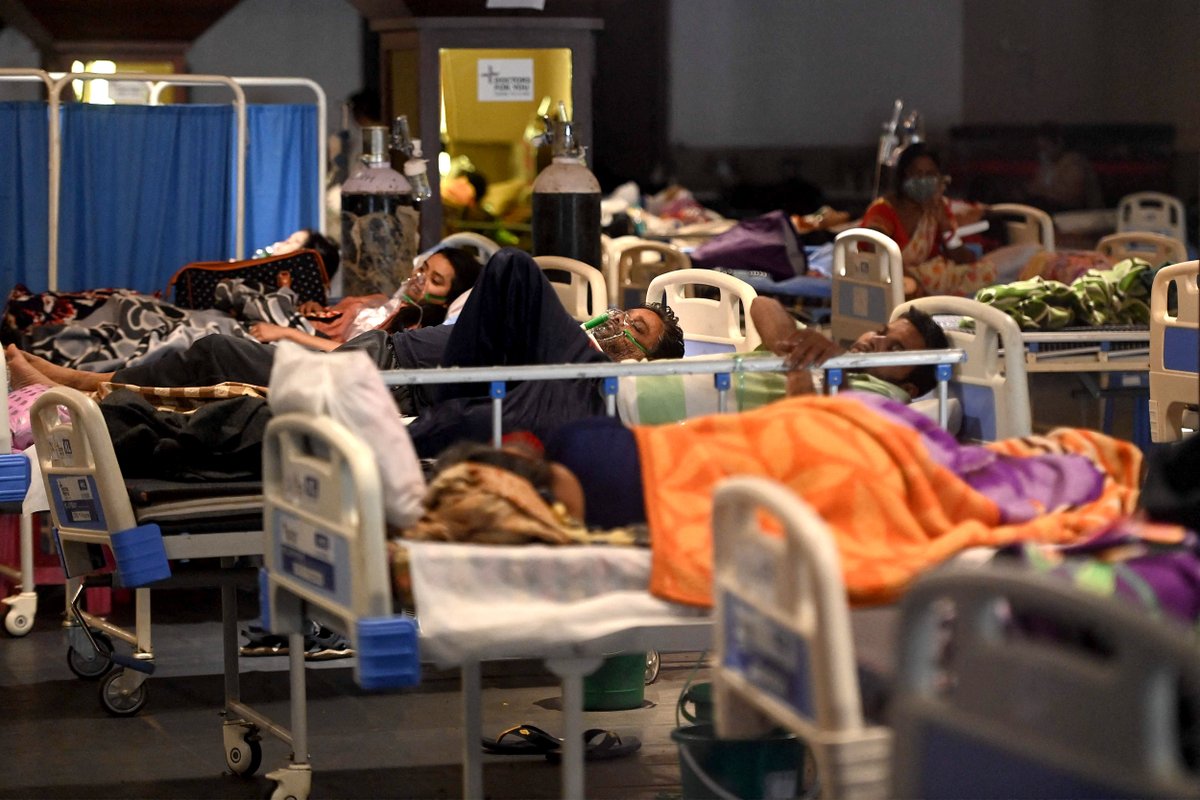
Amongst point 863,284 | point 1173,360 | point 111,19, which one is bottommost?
point 1173,360

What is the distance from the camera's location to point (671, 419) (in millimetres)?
3664

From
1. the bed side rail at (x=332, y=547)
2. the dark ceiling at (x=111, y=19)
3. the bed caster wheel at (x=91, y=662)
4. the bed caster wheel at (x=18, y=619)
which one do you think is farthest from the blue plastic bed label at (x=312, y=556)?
the dark ceiling at (x=111, y=19)

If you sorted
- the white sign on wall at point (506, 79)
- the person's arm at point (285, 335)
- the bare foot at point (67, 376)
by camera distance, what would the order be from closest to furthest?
the bare foot at point (67, 376) → the person's arm at point (285, 335) → the white sign on wall at point (506, 79)

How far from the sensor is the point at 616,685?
4164 mm

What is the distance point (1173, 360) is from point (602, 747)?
81.1 inches

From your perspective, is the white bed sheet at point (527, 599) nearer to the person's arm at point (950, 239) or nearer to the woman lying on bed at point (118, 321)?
the woman lying on bed at point (118, 321)

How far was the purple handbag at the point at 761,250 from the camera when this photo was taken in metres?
7.30

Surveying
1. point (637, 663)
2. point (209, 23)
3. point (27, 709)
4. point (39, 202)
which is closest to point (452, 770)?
point (637, 663)

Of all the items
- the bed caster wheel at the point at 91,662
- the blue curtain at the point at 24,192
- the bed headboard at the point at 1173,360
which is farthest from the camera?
the blue curtain at the point at 24,192

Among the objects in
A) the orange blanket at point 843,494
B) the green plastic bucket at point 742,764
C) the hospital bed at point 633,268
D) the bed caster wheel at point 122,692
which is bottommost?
the bed caster wheel at point 122,692

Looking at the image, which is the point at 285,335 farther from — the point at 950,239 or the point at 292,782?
the point at 950,239

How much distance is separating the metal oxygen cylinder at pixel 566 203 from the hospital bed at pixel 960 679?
11.1 feet

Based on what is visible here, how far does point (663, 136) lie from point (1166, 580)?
977cm

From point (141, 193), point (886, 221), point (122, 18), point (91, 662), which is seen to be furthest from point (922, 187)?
point (122, 18)
